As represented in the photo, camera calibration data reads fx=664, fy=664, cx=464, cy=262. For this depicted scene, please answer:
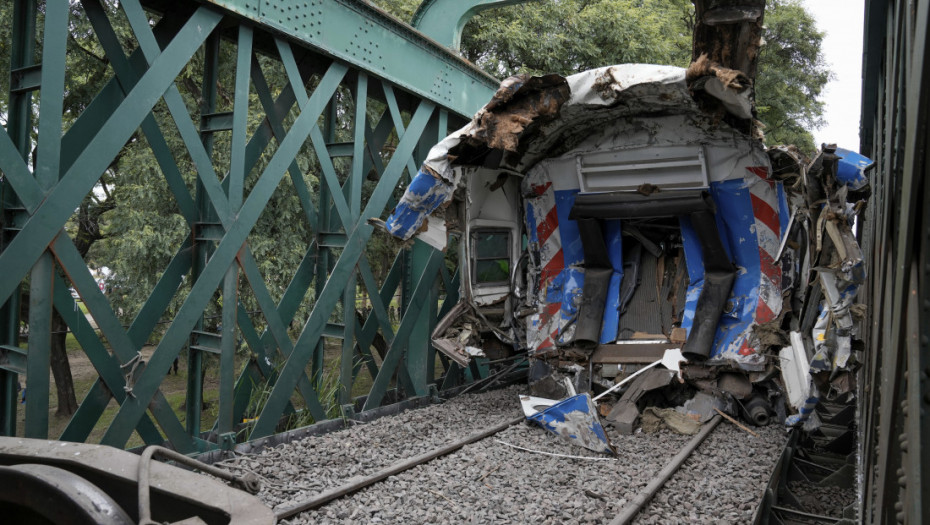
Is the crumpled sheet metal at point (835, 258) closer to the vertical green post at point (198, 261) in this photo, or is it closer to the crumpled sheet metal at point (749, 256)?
the crumpled sheet metal at point (749, 256)

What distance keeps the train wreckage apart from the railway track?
46cm

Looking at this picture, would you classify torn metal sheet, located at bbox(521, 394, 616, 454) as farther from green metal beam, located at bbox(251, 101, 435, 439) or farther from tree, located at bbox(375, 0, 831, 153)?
tree, located at bbox(375, 0, 831, 153)

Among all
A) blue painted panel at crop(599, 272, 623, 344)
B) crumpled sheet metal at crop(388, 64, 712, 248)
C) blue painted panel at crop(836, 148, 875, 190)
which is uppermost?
crumpled sheet metal at crop(388, 64, 712, 248)

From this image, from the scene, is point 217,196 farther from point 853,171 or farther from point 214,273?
point 853,171

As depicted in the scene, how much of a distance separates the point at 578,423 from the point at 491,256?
9.31 ft

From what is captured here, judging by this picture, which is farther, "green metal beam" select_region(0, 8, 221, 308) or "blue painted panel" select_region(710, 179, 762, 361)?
"blue painted panel" select_region(710, 179, 762, 361)

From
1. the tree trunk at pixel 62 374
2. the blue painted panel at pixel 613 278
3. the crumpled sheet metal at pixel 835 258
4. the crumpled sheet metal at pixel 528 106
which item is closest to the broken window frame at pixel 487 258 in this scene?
the crumpled sheet metal at pixel 528 106

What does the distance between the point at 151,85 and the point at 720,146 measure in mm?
5775

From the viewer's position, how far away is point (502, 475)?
5.27 metres

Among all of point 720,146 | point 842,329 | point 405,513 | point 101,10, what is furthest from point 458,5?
point 405,513

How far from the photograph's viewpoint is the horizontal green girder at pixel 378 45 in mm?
5887

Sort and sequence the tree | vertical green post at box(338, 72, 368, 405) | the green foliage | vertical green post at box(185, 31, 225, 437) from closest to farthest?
vertical green post at box(185, 31, 225, 437) → vertical green post at box(338, 72, 368, 405) → the tree → the green foliage

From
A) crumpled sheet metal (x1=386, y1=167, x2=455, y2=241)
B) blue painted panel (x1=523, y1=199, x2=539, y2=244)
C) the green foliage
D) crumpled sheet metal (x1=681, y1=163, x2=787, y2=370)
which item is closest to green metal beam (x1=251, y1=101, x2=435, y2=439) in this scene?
crumpled sheet metal (x1=386, y1=167, x2=455, y2=241)

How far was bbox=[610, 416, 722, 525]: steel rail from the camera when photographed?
14.2ft
